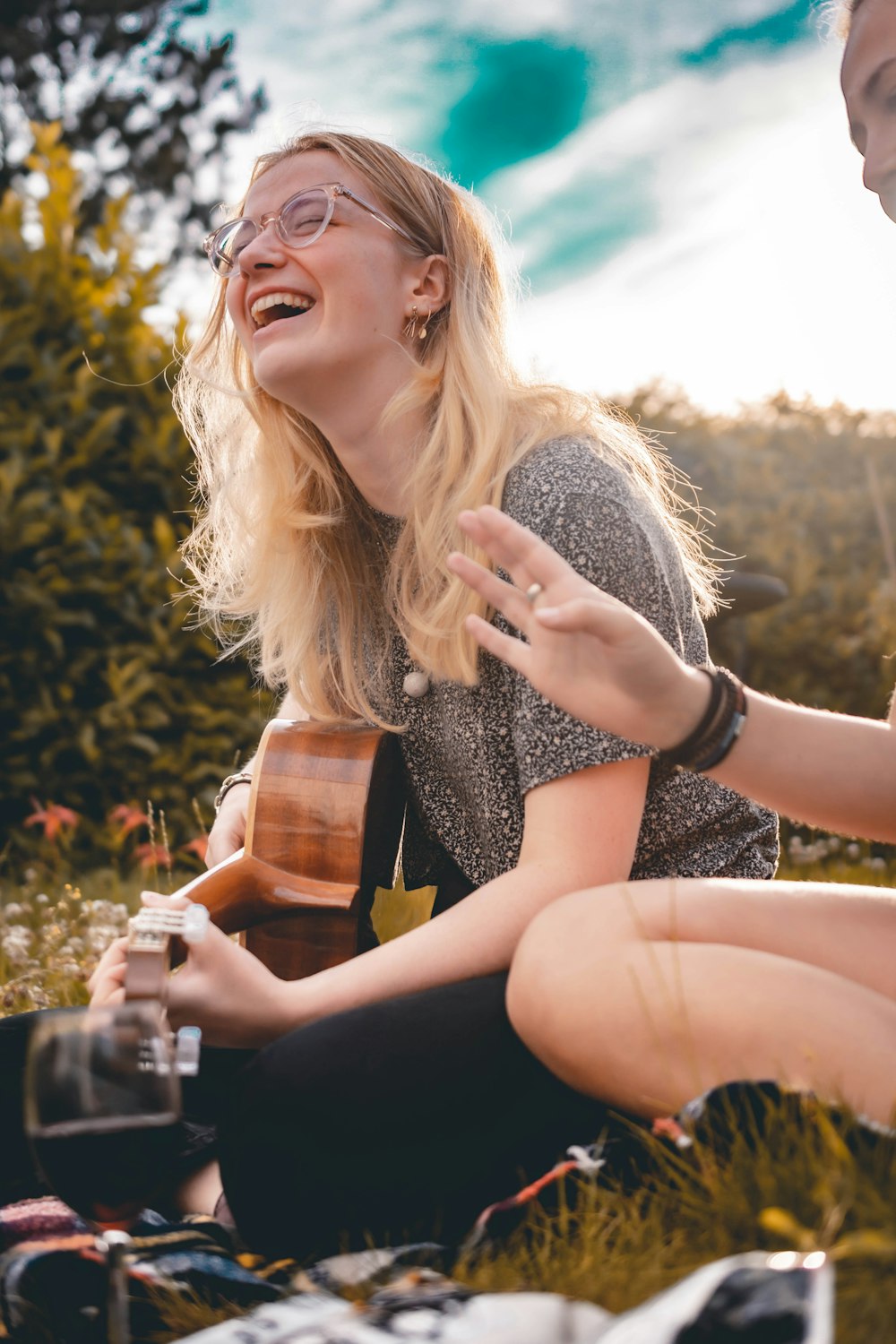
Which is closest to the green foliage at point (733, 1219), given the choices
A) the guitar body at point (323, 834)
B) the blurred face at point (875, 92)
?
the guitar body at point (323, 834)

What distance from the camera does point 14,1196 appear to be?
2016mm

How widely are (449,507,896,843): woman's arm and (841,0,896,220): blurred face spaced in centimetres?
80

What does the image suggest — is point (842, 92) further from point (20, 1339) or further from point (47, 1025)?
point (20, 1339)

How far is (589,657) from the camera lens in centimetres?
148

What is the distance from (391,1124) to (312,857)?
32.8 inches

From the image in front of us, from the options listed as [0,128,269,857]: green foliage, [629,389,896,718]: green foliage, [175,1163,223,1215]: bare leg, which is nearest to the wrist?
[175,1163,223,1215]: bare leg

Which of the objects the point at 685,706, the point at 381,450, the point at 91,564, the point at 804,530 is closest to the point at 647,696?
the point at 685,706

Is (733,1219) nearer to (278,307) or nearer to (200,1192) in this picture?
(200,1192)

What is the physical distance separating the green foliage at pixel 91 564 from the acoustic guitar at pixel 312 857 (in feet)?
7.18

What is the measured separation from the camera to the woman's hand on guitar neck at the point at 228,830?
272 cm

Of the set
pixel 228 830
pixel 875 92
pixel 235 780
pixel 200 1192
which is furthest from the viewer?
pixel 235 780

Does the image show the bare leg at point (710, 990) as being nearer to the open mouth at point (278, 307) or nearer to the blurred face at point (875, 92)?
the blurred face at point (875, 92)

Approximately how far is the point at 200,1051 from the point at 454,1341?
45.7 inches

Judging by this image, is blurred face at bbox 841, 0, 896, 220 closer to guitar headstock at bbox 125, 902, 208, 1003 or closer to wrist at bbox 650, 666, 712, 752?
wrist at bbox 650, 666, 712, 752
